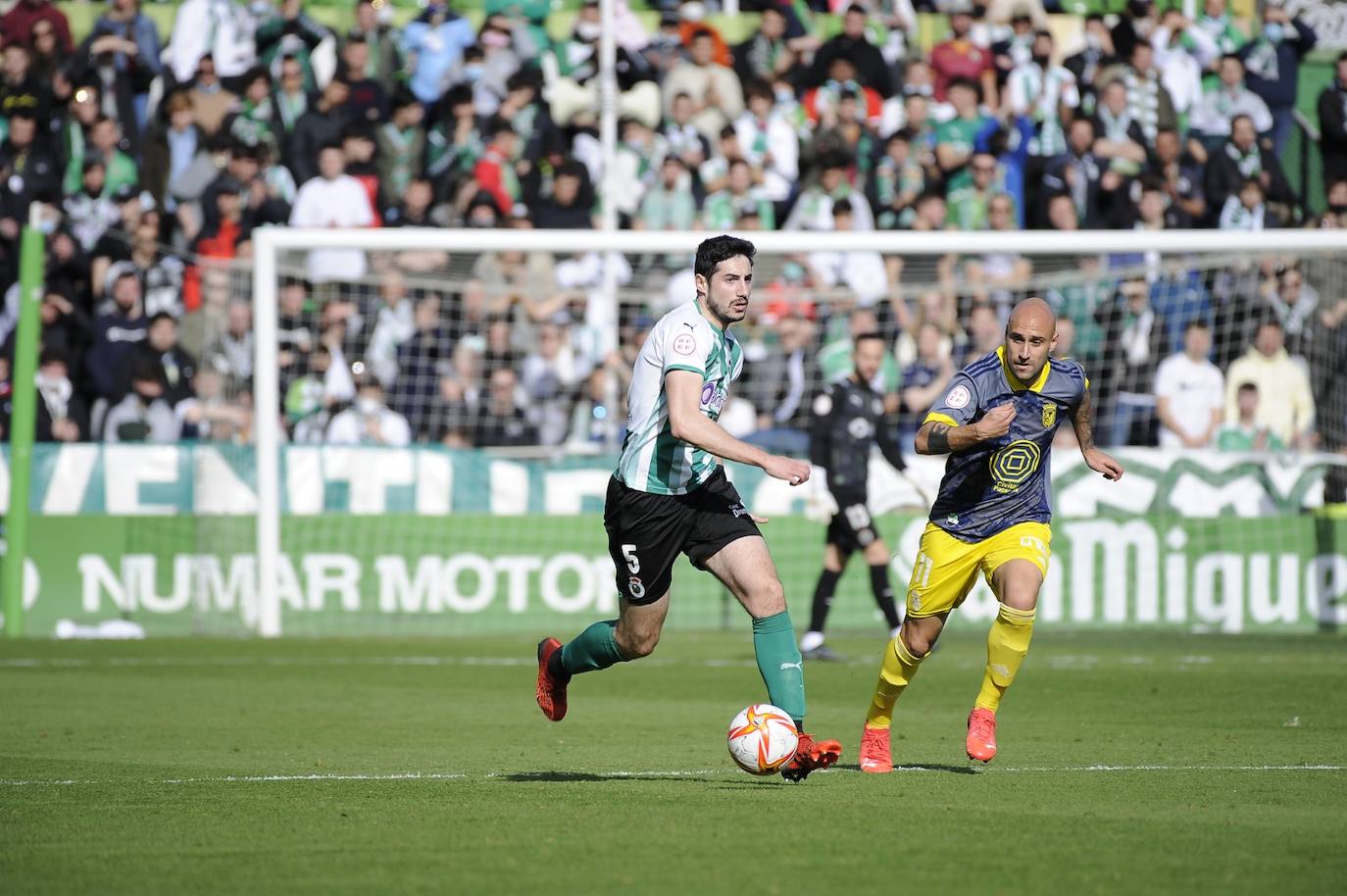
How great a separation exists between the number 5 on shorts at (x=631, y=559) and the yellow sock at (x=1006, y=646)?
173 cm

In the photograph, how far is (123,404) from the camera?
20.2 meters

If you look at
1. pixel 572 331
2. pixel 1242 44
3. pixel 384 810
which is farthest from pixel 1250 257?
pixel 384 810

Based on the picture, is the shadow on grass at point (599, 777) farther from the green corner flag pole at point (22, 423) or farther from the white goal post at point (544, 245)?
the green corner flag pole at point (22, 423)

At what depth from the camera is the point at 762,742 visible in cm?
791

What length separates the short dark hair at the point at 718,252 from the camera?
332 inches

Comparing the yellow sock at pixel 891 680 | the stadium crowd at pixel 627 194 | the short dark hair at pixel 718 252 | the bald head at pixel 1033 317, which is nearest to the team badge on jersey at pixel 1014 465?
the bald head at pixel 1033 317

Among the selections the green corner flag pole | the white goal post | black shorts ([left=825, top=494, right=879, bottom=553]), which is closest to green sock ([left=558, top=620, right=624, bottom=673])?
black shorts ([left=825, top=494, right=879, bottom=553])

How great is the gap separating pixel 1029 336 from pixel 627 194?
14190 mm

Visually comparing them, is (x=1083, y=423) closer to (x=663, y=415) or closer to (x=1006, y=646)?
(x=1006, y=646)

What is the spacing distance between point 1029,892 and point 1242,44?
68.8 feet

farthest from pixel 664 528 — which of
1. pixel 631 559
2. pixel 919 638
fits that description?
pixel 919 638

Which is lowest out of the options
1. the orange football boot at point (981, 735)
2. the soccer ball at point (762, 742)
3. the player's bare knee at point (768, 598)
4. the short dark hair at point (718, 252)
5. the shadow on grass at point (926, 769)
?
the shadow on grass at point (926, 769)

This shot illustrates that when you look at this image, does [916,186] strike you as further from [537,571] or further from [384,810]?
[384,810]

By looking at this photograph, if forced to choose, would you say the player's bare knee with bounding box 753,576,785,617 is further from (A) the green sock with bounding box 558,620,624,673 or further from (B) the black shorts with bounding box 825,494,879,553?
(B) the black shorts with bounding box 825,494,879,553
